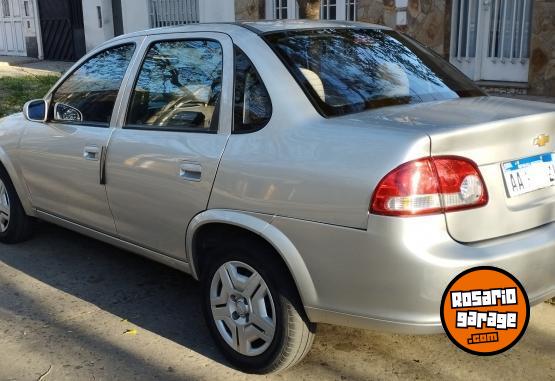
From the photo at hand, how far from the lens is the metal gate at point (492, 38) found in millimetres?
9258

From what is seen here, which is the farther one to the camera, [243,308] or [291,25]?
[291,25]

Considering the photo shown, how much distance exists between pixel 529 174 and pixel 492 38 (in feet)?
24.2

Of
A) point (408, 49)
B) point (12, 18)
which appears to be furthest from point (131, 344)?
point (12, 18)

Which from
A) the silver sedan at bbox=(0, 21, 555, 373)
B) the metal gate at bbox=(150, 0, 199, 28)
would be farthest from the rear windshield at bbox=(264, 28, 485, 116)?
the metal gate at bbox=(150, 0, 199, 28)

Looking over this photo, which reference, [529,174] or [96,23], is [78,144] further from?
[96,23]

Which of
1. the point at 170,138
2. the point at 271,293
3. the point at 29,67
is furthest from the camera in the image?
the point at 29,67

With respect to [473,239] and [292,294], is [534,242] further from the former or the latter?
[292,294]

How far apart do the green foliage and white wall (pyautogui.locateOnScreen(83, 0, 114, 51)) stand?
→ 2.55m

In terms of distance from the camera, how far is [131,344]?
3564 millimetres

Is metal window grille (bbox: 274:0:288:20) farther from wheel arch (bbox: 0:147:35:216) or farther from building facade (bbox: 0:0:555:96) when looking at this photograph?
wheel arch (bbox: 0:147:35:216)

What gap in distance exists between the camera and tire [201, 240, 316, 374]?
9.64 ft

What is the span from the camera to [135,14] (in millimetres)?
15750

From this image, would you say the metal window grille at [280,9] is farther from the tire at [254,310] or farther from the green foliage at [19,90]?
the tire at [254,310]

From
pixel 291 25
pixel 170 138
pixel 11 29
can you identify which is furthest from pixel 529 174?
pixel 11 29
